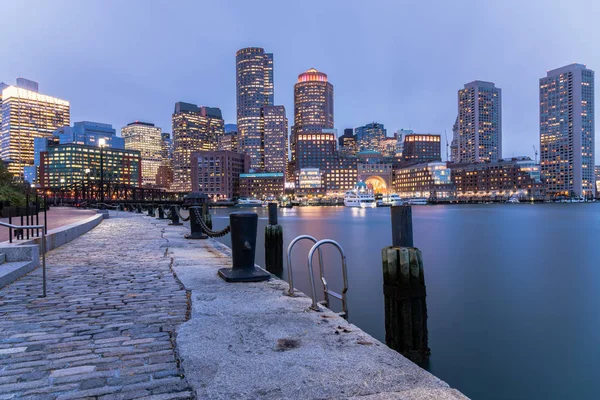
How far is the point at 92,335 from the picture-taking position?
5410 mm

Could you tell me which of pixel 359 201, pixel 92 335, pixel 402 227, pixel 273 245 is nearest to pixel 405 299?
pixel 402 227

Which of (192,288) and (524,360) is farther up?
(192,288)

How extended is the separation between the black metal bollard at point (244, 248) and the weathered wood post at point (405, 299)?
9.23 feet

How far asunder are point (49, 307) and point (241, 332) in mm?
3619

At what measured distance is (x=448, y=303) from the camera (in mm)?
15164

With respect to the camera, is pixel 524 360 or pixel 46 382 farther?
pixel 524 360

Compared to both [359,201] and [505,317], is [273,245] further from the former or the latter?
[359,201]

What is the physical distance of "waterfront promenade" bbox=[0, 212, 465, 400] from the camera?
3867mm

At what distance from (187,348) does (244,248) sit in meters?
4.51

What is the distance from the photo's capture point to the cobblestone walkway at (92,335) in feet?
12.9

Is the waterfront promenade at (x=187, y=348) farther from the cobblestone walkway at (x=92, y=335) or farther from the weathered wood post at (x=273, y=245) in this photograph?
the weathered wood post at (x=273, y=245)

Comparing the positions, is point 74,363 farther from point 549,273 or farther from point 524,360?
point 549,273

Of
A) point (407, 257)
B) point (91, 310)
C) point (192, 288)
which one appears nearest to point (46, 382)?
point (91, 310)

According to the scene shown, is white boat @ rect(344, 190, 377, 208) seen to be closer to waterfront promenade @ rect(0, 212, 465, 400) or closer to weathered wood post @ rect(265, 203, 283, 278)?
weathered wood post @ rect(265, 203, 283, 278)
